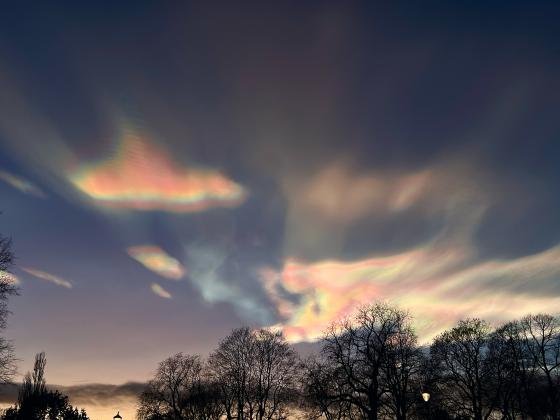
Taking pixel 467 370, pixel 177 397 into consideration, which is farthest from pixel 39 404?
pixel 467 370

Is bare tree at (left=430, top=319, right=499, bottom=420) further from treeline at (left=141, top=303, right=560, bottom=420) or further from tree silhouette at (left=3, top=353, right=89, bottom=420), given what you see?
tree silhouette at (left=3, top=353, right=89, bottom=420)

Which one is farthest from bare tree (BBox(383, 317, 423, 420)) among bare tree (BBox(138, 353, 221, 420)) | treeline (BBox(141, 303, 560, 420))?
bare tree (BBox(138, 353, 221, 420))

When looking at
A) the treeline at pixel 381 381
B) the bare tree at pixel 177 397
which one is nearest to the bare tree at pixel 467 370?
the treeline at pixel 381 381

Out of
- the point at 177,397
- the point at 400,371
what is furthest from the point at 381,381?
the point at 177,397

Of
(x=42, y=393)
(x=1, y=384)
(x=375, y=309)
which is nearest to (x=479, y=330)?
(x=375, y=309)

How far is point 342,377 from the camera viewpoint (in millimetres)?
39750

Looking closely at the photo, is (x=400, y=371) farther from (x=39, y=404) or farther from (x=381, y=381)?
(x=39, y=404)

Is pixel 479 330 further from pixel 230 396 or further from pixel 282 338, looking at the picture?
pixel 230 396

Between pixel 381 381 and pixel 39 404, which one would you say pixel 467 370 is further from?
pixel 39 404

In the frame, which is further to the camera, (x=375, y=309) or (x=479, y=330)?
(x=479, y=330)

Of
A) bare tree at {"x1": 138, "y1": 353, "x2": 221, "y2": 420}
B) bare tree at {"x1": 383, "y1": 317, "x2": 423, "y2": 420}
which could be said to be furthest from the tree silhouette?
bare tree at {"x1": 383, "y1": 317, "x2": 423, "y2": 420}

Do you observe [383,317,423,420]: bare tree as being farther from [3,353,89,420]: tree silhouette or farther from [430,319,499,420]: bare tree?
[3,353,89,420]: tree silhouette

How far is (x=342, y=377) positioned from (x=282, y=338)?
26.9 meters

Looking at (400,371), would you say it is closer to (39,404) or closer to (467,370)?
(467,370)
